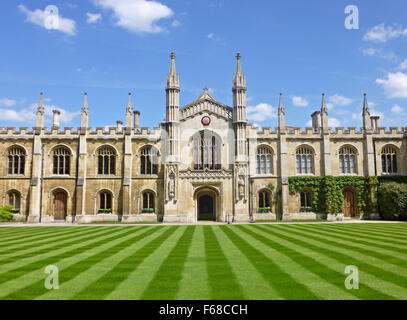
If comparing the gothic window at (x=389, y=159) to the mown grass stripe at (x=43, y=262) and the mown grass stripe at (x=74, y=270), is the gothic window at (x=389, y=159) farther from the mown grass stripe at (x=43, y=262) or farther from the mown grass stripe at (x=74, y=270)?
the mown grass stripe at (x=43, y=262)

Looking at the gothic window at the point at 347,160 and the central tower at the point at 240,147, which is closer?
the central tower at the point at 240,147

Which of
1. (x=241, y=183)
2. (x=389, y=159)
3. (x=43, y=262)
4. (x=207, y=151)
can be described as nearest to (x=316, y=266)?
(x=43, y=262)

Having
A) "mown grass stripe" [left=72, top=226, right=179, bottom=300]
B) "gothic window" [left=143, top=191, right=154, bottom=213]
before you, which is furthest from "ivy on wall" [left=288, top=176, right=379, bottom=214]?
"mown grass stripe" [left=72, top=226, right=179, bottom=300]

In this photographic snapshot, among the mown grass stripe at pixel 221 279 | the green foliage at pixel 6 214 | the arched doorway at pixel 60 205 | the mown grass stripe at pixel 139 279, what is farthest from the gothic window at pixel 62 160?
the mown grass stripe at pixel 221 279

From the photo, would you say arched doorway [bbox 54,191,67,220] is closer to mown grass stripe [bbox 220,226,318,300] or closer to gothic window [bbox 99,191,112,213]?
gothic window [bbox 99,191,112,213]

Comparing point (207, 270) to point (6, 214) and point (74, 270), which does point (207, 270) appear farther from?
point (6, 214)

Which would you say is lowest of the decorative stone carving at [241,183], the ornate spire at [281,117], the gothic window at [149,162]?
the decorative stone carving at [241,183]

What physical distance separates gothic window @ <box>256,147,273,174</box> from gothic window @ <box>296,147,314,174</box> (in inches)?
122

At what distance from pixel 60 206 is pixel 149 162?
10458mm

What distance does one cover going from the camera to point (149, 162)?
3322 cm

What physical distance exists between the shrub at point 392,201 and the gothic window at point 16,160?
37721 millimetres

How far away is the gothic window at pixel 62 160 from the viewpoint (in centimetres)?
3325
